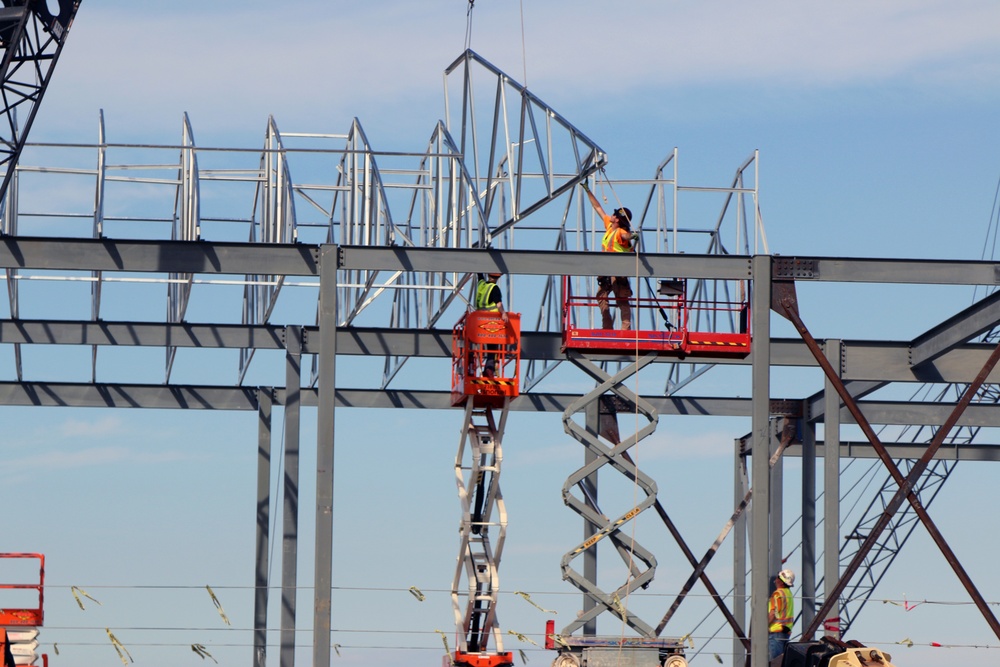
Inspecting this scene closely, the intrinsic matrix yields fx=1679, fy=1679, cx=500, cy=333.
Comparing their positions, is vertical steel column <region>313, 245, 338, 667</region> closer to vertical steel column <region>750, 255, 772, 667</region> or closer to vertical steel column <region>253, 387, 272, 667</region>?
vertical steel column <region>750, 255, 772, 667</region>

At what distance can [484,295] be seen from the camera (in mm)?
27781

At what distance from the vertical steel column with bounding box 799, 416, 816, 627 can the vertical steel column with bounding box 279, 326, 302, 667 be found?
1096 centimetres

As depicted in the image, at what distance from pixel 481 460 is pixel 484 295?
2866mm

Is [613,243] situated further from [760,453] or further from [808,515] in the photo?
[808,515]

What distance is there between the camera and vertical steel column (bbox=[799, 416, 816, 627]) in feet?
119

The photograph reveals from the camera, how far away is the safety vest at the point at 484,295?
27734 mm

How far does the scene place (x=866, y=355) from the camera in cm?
3139

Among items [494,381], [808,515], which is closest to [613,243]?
[494,381]

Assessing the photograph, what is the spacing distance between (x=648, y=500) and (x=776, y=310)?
3858mm

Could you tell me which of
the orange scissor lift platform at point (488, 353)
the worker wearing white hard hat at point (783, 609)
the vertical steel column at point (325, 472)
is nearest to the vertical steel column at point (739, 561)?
the worker wearing white hard hat at point (783, 609)

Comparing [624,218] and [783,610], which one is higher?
[624,218]

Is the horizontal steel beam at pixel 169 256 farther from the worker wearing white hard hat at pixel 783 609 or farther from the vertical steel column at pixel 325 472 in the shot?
the worker wearing white hard hat at pixel 783 609

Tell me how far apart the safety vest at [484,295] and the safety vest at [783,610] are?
7079 millimetres

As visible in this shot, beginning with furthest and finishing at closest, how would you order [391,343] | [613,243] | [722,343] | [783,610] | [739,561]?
[739,561], [391,343], [783,610], [613,243], [722,343]
